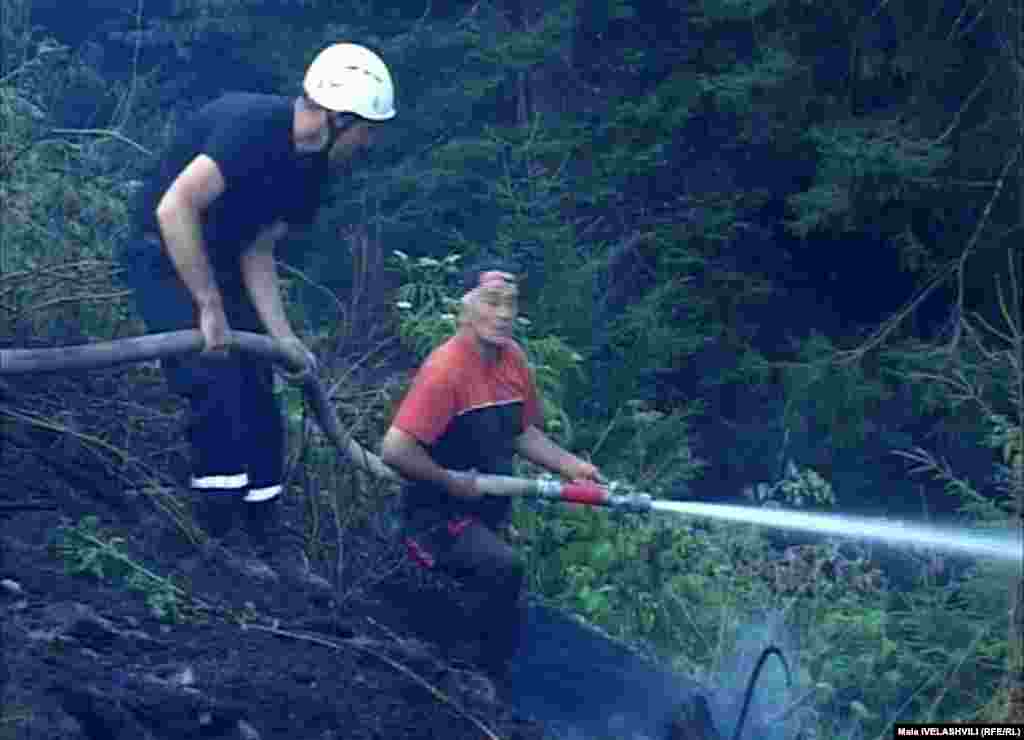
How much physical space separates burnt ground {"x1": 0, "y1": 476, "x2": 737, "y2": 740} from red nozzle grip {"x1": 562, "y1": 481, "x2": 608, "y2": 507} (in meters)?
0.62

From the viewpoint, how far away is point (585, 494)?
716 cm

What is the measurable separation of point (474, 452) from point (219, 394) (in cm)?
93

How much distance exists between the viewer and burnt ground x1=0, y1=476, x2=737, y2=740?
19.8 feet

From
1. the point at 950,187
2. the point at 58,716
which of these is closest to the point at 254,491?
the point at 58,716

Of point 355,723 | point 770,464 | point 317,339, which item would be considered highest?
point 317,339

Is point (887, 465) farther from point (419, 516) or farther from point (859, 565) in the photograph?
point (419, 516)

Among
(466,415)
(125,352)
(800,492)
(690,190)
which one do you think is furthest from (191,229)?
(690,190)

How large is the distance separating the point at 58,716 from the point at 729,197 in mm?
7151

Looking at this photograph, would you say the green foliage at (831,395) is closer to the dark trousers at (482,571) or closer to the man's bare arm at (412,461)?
the dark trousers at (482,571)

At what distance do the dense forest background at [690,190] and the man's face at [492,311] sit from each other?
87.5 inches

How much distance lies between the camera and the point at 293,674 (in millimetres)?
6621

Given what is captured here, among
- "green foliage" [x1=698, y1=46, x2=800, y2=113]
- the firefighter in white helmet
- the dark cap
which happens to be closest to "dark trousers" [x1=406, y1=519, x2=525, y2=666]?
the firefighter in white helmet

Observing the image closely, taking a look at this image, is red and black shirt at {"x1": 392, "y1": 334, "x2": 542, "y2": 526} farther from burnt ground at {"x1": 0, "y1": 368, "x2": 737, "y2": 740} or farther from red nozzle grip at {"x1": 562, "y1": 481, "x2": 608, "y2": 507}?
red nozzle grip at {"x1": 562, "y1": 481, "x2": 608, "y2": 507}

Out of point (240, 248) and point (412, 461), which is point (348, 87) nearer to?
point (240, 248)
